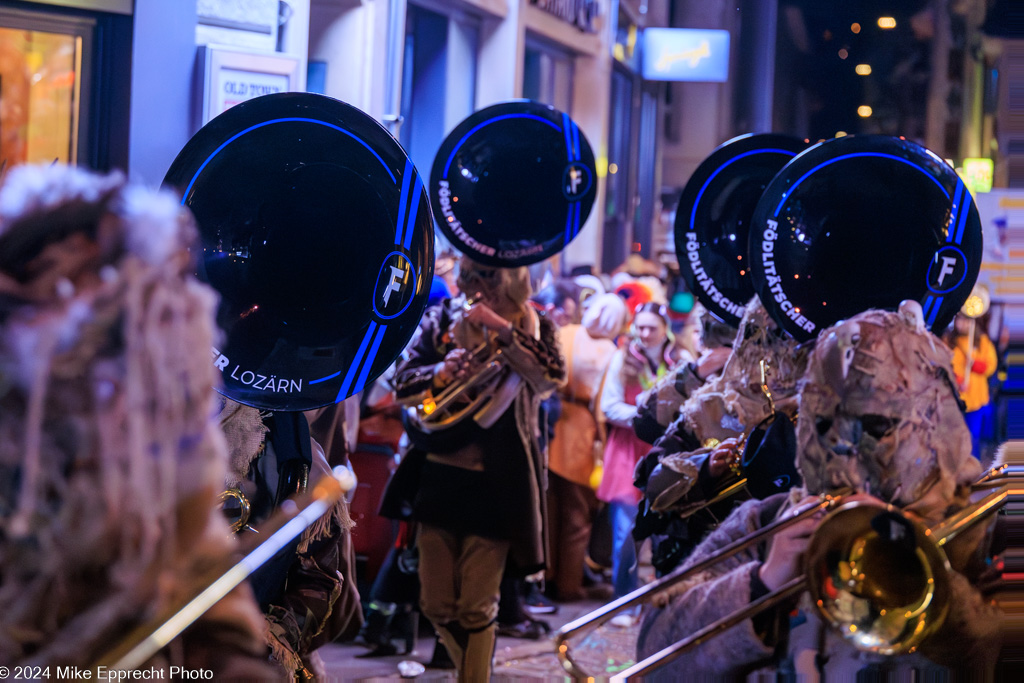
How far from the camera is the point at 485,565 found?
4.19 m

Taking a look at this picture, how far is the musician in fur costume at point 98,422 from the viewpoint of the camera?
3.28 ft

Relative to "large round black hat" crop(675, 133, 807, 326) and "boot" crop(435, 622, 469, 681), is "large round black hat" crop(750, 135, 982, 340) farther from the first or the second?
"boot" crop(435, 622, 469, 681)

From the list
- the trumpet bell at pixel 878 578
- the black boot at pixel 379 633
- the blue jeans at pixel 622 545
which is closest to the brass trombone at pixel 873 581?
the trumpet bell at pixel 878 578

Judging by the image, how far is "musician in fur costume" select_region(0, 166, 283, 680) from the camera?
100cm

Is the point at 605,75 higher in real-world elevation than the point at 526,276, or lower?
higher

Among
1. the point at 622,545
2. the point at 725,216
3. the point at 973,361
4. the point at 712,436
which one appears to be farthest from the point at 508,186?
the point at 973,361

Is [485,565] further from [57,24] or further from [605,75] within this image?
[605,75]

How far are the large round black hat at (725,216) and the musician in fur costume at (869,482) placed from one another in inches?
51.5

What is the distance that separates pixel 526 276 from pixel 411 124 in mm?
3996

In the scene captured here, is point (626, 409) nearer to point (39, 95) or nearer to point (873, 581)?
point (39, 95)

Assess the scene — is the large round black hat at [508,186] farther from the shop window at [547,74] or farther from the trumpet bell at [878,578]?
the shop window at [547,74]

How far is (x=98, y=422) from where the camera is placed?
100 cm

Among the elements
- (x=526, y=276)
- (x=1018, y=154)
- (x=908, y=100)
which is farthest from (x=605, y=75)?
(x=1018, y=154)

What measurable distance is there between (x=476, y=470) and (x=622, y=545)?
2.09 m
